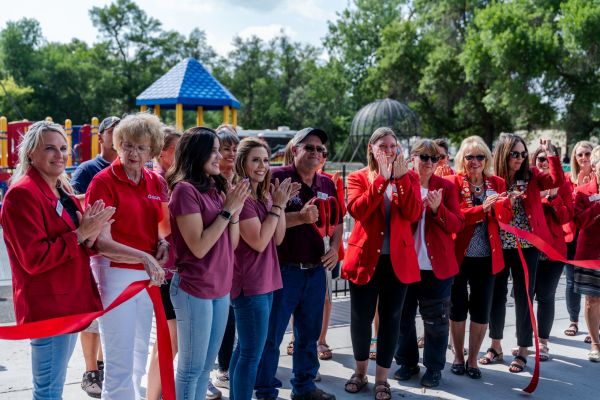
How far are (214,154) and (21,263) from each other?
1.17 metres

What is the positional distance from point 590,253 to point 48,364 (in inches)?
187

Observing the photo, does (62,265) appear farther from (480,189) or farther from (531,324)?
(531,324)

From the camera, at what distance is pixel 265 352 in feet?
13.6

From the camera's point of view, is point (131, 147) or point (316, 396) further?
point (316, 396)

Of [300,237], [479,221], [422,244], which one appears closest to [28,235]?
[300,237]

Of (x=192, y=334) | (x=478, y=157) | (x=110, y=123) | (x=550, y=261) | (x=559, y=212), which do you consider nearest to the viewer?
(x=192, y=334)

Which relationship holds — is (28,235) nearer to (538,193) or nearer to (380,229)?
(380,229)

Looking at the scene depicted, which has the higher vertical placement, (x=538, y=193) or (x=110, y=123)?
(x=110, y=123)

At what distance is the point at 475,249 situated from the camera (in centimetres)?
491

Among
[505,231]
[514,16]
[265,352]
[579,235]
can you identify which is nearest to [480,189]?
[505,231]

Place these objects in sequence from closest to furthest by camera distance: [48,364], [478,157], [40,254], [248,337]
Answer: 1. [40,254]
2. [48,364]
3. [248,337]
4. [478,157]

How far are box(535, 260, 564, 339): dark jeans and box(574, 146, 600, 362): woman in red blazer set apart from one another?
10.0 inches

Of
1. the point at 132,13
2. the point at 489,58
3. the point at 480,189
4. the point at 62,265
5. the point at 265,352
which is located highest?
the point at 132,13

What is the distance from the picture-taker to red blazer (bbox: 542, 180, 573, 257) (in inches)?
214
